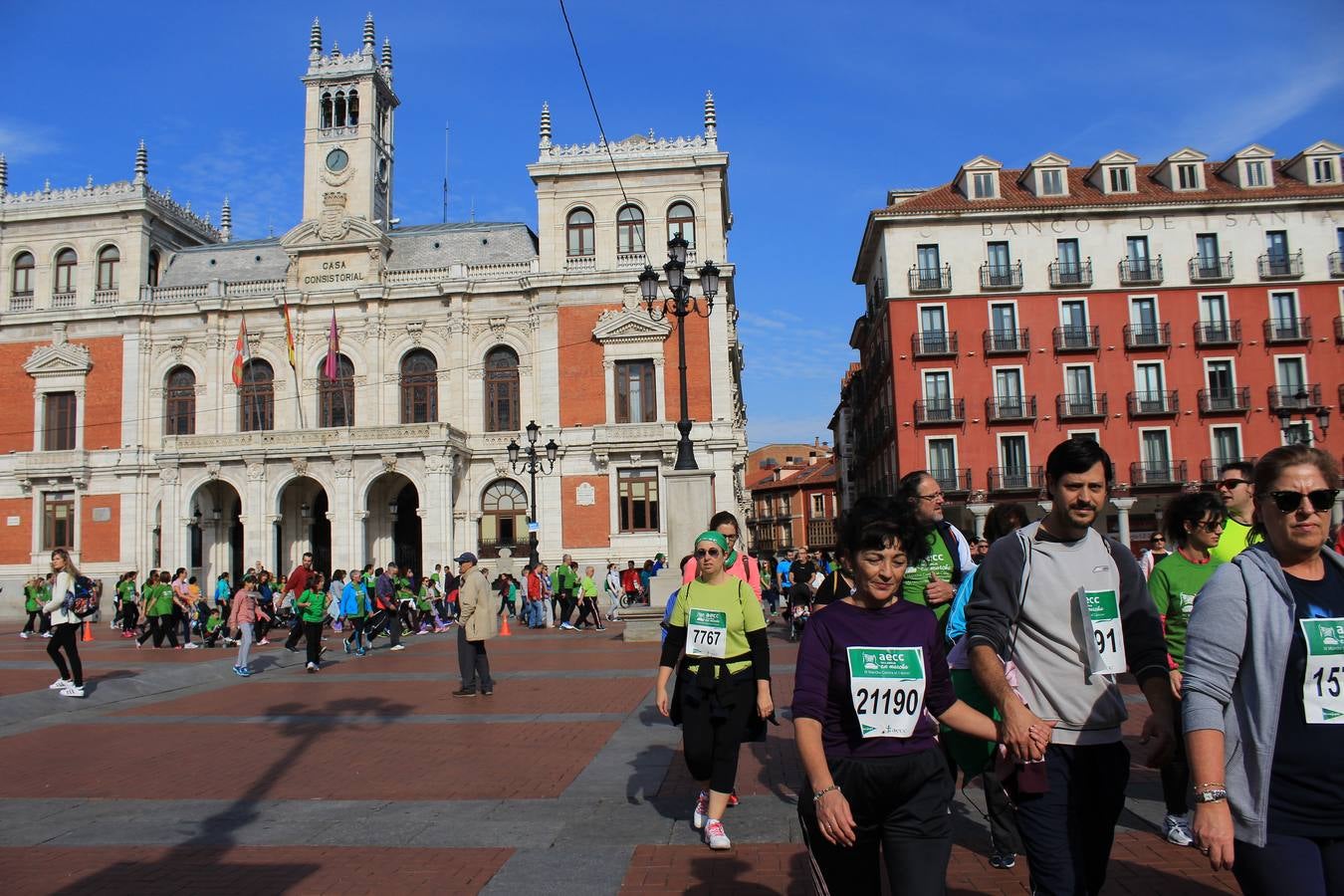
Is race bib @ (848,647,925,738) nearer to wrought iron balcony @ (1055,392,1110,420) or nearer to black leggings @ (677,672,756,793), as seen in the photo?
black leggings @ (677,672,756,793)

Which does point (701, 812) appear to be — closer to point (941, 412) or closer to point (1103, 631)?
point (1103, 631)

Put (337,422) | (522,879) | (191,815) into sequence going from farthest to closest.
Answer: (337,422)
(191,815)
(522,879)

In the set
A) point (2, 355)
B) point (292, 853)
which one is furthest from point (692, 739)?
point (2, 355)

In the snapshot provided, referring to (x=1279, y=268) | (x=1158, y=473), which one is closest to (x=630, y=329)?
(x=1158, y=473)

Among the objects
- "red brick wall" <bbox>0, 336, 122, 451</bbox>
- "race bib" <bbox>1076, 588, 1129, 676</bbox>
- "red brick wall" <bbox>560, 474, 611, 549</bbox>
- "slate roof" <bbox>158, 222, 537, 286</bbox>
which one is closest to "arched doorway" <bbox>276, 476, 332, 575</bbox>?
"red brick wall" <bbox>0, 336, 122, 451</bbox>

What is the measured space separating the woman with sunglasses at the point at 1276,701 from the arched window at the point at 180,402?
4376 cm

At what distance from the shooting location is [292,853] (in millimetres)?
5727

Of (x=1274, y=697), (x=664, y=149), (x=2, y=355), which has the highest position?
(x=664, y=149)

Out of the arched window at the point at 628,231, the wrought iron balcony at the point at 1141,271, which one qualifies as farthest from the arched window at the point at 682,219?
the wrought iron balcony at the point at 1141,271

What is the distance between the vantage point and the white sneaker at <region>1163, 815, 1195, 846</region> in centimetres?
551

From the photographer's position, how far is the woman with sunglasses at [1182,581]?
5578 mm

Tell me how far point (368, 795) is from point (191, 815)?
1.13 metres

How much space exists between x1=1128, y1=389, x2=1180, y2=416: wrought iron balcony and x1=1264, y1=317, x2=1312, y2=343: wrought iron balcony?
176 inches

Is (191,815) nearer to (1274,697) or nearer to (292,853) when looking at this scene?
(292,853)
